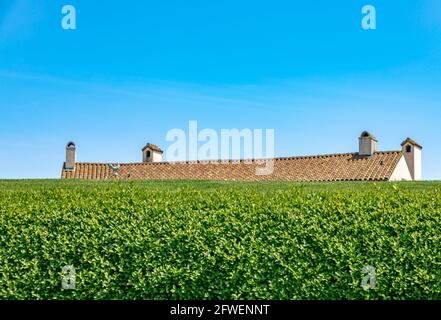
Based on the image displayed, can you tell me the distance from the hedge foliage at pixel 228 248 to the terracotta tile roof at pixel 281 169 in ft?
71.0

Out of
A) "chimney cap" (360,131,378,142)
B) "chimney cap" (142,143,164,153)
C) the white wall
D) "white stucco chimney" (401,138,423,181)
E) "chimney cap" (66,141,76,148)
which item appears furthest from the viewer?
"chimney cap" (142,143,164,153)

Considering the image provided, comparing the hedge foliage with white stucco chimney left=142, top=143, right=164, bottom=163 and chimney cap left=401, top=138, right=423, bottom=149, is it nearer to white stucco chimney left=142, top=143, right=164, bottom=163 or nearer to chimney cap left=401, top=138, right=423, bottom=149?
chimney cap left=401, top=138, right=423, bottom=149

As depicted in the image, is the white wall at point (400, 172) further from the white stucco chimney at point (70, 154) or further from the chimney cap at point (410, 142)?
the white stucco chimney at point (70, 154)

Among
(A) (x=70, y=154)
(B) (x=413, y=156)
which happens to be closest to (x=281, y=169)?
(B) (x=413, y=156)

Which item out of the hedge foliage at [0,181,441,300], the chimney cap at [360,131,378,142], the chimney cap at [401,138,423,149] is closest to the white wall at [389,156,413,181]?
the chimney cap at [360,131,378,142]

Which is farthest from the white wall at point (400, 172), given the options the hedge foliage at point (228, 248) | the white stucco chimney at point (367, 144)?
the hedge foliage at point (228, 248)

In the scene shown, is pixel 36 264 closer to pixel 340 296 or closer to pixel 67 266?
pixel 67 266

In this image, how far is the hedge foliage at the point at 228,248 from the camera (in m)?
7.16

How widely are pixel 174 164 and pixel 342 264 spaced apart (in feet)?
89.2

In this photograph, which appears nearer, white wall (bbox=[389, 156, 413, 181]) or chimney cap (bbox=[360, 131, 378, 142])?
white wall (bbox=[389, 156, 413, 181])

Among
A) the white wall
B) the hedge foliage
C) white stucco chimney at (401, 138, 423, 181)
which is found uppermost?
white stucco chimney at (401, 138, 423, 181)

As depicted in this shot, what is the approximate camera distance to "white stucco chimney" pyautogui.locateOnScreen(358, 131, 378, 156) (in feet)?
103

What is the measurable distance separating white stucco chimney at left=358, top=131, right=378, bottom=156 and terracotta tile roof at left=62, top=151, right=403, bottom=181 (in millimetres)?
331

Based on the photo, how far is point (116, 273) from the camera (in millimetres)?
7402
